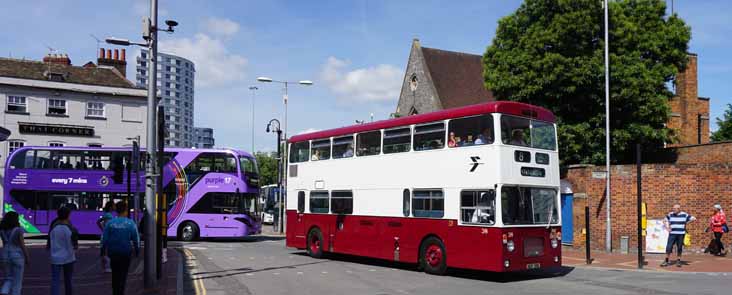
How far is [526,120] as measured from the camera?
1532 centimetres

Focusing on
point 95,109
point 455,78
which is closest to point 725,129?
point 455,78

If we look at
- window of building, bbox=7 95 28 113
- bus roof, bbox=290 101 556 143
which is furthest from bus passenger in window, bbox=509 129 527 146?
window of building, bbox=7 95 28 113

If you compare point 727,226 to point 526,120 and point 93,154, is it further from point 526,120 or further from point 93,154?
point 93,154

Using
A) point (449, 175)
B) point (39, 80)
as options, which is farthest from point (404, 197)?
point (39, 80)

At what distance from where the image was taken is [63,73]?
4466 centimetres

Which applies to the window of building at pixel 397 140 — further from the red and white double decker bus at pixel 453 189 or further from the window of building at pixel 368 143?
the window of building at pixel 368 143

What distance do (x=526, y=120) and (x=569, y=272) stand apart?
4.33 meters

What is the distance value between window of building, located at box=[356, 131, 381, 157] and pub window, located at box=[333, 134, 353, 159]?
349 millimetres

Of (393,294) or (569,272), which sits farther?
(569,272)

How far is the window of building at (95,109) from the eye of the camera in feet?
147

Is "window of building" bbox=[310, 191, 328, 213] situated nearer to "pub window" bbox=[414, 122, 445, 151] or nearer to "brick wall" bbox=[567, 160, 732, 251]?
"pub window" bbox=[414, 122, 445, 151]

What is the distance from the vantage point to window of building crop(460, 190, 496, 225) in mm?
14586

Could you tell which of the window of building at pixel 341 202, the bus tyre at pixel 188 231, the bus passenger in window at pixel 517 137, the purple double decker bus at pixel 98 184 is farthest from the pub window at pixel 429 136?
the bus tyre at pixel 188 231

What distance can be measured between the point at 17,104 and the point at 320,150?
99.2 feet
